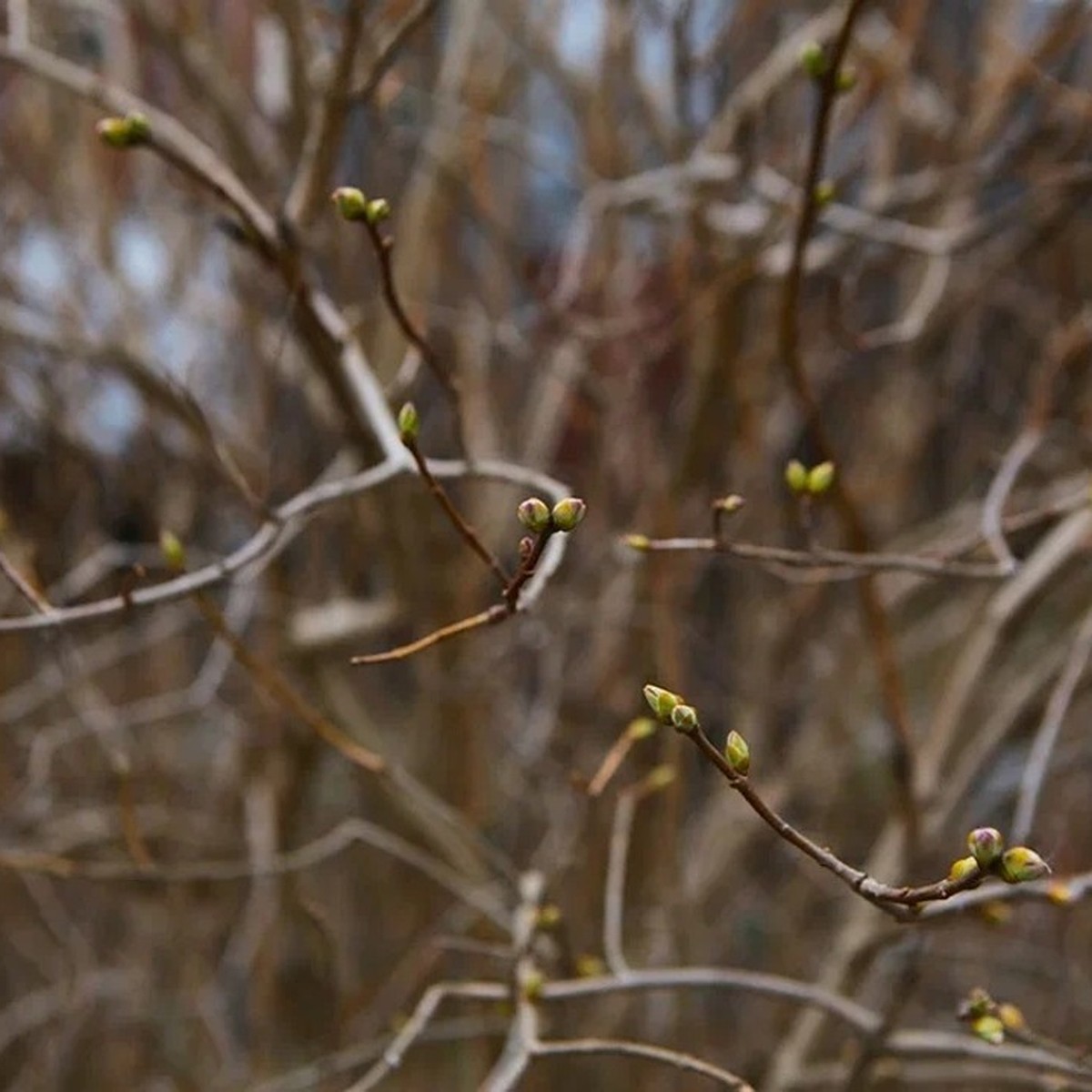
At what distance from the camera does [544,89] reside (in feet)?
12.7

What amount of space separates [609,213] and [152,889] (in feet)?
5.29

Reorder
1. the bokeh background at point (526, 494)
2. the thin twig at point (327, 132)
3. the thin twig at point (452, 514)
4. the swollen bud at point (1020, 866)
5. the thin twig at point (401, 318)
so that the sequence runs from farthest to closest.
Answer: the bokeh background at point (526, 494) < the thin twig at point (327, 132) < the thin twig at point (401, 318) < the thin twig at point (452, 514) < the swollen bud at point (1020, 866)

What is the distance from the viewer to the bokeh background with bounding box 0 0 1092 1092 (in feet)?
7.84

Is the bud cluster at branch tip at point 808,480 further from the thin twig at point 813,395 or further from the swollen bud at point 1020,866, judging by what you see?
the swollen bud at point 1020,866

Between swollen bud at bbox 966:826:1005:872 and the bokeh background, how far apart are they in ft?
4.02

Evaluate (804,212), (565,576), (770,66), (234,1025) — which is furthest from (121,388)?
(804,212)

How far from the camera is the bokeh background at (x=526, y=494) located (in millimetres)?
2389

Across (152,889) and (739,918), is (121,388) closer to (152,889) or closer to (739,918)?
(152,889)

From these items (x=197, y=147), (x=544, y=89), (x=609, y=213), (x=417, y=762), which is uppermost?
(x=544, y=89)

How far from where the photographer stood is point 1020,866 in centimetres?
79

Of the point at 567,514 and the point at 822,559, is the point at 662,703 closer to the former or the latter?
the point at 567,514

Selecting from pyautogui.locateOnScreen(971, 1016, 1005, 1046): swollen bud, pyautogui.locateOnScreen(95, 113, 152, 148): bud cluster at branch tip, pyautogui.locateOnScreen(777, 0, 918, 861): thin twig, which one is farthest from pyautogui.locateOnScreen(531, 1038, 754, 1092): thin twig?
pyautogui.locateOnScreen(95, 113, 152, 148): bud cluster at branch tip

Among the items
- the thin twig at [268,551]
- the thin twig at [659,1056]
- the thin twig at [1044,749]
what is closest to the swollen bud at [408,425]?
the thin twig at [268,551]

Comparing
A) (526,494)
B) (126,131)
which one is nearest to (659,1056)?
(126,131)
